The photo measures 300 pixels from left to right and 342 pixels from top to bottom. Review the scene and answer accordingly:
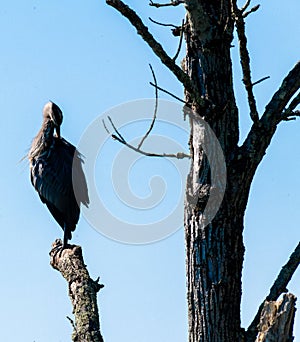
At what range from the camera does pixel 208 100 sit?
498 cm

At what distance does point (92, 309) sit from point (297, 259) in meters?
1.34

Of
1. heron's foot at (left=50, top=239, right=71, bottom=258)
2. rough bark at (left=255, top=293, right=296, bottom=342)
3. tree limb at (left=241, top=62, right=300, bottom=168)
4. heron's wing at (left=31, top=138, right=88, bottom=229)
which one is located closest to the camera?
rough bark at (left=255, top=293, right=296, bottom=342)

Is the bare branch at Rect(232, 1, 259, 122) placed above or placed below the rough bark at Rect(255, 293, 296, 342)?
above

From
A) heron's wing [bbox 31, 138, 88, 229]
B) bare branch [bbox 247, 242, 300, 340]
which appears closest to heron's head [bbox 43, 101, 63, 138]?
heron's wing [bbox 31, 138, 88, 229]

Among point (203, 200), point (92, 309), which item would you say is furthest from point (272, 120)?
point (92, 309)

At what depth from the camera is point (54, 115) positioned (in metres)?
9.05

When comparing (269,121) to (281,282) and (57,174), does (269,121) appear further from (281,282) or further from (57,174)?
(57,174)

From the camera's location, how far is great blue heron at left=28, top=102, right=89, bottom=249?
8.81 meters

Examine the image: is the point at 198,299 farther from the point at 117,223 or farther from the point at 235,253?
the point at 117,223

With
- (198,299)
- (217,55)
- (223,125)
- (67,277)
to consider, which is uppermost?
(217,55)

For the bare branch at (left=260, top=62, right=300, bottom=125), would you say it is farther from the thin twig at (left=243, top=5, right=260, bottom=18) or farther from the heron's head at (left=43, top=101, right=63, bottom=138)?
the heron's head at (left=43, top=101, right=63, bottom=138)

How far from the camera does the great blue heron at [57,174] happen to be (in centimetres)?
881

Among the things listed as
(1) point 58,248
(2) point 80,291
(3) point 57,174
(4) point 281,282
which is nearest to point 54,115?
(3) point 57,174

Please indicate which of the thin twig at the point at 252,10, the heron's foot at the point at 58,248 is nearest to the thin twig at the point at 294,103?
the thin twig at the point at 252,10
